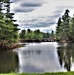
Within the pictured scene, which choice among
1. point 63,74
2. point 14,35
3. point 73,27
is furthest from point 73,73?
point 73,27

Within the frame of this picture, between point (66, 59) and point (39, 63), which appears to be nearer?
point (39, 63)

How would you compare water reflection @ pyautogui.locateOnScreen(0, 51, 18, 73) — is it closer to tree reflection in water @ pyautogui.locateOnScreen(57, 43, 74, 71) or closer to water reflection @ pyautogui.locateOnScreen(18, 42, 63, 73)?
water reflection @ pyautogui.locateOnScreen(18, 42, 63, 73)

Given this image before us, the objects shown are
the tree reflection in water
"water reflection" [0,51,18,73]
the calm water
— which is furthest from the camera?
the tree reflection in water

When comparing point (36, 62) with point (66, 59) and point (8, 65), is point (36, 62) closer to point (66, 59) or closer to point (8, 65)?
point (8, 65)

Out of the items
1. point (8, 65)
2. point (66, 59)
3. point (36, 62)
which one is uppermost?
point (8, 65)

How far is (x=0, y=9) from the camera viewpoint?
2331 inches

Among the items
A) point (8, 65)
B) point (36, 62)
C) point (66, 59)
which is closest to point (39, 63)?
point (36, 62)

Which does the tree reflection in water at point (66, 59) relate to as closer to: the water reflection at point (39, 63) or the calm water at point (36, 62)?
the calm water at point (36, 62)

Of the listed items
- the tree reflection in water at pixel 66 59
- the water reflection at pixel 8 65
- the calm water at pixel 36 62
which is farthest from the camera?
the tree reflection in water at pixel 66 59

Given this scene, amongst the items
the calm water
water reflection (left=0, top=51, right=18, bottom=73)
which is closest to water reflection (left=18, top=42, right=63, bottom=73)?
the calm water

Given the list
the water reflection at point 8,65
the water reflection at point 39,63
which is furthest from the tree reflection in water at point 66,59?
the water reflection at point 8,65

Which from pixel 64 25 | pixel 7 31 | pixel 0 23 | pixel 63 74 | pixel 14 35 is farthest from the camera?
pixel 64 25

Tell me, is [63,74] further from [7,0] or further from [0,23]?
[7,0]

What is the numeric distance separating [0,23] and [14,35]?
372 inches
